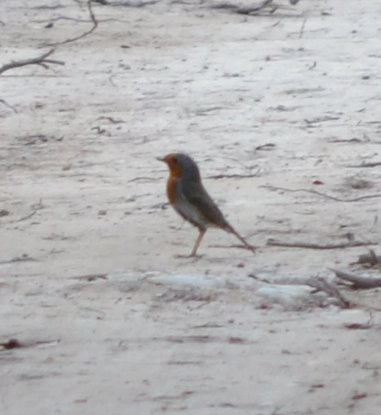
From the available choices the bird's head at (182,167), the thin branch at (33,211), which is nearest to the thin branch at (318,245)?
the bird's head at (182,167)

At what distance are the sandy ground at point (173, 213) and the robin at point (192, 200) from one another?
5.3 inches

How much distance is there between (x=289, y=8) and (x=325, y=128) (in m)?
4.53

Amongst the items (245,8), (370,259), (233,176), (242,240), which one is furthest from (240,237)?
(245,8)

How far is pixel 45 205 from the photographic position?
887 centimetres

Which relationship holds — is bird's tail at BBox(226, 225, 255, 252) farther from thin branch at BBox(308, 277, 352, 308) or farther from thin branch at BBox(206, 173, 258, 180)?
thin branch at BBox(206, 173, 258, 180)

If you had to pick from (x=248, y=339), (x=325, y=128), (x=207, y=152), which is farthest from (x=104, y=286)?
(x=325, y=128)

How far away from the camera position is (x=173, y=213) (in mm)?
8617

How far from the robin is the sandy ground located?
0.44 feet

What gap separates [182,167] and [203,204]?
0.24 m

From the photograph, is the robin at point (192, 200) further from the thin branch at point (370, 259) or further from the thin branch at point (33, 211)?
the thin branch at point (33, 211)

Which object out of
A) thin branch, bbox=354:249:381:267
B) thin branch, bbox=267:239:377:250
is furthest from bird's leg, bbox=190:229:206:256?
thin branch, bbox=354:249:381:267

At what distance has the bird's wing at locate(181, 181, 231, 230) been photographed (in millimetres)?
7664

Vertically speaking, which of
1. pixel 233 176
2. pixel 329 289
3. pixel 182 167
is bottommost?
pixel 233 176

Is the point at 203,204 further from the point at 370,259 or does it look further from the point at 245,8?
the point at 245,8
